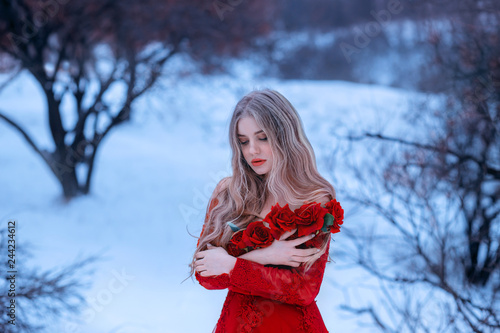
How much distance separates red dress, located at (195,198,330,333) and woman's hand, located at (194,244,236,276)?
0.02m

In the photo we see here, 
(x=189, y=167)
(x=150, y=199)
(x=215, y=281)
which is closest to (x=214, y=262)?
(x=215, y=281)

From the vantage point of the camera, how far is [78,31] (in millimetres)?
5711

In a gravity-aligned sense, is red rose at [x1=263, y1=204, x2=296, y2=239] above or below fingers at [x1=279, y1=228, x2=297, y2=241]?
above

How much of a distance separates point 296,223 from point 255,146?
0.38 meters

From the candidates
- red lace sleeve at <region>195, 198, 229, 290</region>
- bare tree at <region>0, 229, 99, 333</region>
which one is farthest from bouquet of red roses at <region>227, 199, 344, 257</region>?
bare tree at <region>0, 229, 99, 333</region>

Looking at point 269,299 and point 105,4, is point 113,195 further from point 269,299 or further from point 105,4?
point 269,299

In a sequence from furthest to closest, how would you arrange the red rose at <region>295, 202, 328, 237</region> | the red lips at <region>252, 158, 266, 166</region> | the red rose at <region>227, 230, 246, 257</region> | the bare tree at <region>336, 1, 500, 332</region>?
the bare tree at <region>336, 1, 500, 332</region>, the red lips at <region>252, 158, 266, 166</region>, the red rose at <region>227, 230, 246, 257</region>, the red rose at <region>295, 202, 328, 237</region>

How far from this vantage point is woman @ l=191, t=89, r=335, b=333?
175 centimetres

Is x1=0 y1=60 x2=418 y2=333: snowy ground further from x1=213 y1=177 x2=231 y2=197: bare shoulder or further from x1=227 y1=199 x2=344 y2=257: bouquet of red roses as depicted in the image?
x1=227 y1=199 x2=344 y2=257: bouquet of red roses

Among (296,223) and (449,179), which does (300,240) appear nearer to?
(296,223)

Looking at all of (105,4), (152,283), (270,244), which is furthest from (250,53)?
(270,244)

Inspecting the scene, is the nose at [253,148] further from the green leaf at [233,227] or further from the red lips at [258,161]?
the green leaf at [233,227]

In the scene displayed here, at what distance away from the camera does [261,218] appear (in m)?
2.02

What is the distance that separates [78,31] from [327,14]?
6.99 meters
